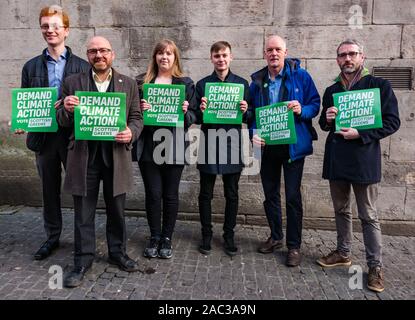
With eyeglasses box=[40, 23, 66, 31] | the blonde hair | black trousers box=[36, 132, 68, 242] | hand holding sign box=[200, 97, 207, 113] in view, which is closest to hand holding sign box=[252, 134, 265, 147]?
hand holding sign box=[200, 97, 207, 113]

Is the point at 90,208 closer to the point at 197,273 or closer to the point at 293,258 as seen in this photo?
the point at 197,273

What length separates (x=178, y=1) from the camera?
191 inches

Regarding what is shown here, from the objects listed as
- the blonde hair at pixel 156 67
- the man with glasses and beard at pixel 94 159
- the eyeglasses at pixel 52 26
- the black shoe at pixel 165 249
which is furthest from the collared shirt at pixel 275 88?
the eyeglasses at pixel 52 26

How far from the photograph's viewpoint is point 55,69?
3.65 meters

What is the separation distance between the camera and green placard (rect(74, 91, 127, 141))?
3.18 metres

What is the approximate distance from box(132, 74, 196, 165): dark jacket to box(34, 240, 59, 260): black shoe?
1302 mm

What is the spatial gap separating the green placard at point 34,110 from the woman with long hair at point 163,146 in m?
0.84

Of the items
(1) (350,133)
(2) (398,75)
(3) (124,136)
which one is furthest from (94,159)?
(2) (398,75)

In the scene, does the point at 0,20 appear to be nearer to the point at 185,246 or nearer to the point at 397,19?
the point at 185,246

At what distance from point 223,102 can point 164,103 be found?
1.94 feet

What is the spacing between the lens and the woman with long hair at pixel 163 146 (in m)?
3.66

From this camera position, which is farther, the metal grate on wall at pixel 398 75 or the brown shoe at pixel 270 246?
the metal grate on wall at pixel 398 75

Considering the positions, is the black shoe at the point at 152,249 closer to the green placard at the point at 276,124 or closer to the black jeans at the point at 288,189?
the black jeans at the point at 288,189

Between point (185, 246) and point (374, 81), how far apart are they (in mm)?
2601
